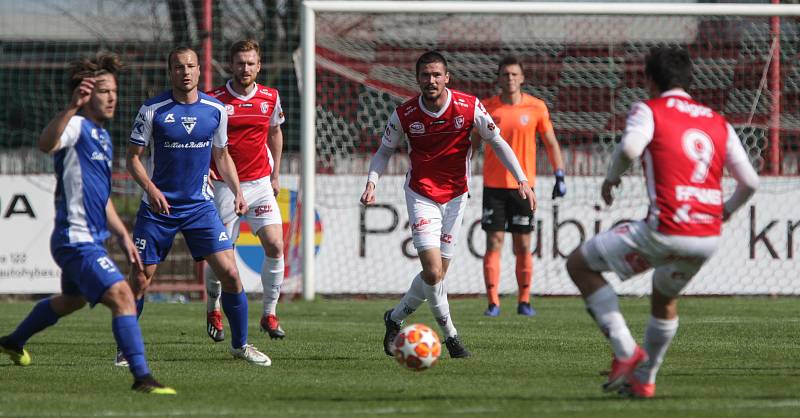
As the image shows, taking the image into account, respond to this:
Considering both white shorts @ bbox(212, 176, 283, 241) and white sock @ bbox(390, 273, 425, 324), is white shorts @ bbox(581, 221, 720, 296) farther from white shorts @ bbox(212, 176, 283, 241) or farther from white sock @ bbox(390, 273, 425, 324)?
white shorts @ bbox(212, 176, 283, 241)

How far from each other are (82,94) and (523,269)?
7.26m

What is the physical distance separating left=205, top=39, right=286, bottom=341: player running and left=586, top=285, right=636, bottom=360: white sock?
13.6ft

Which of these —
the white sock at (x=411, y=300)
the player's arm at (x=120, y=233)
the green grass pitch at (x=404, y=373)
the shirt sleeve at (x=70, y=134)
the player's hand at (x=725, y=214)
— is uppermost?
the shirt sleeve at (x=70, y=134)

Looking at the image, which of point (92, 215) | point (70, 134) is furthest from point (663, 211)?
point (70, 134)

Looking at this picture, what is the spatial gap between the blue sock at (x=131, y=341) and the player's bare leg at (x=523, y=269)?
21.6 ft

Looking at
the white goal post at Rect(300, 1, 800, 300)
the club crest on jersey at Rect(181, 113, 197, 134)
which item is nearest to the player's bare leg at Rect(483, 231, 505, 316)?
the white goal post at Rect(300, 1, 800, 300)

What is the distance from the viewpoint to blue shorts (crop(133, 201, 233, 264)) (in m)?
8.54

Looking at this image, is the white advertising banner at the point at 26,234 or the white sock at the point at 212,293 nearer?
the white sock at the point at 212,293

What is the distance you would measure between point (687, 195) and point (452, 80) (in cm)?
1067

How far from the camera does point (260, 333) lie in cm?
1114

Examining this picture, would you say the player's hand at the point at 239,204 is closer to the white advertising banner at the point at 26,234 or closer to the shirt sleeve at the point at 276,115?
the shirt sleeve at the point at 276,115

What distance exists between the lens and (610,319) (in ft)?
21.8

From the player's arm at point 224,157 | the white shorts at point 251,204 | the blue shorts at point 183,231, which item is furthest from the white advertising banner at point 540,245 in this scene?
the blue shorts at point 183,231

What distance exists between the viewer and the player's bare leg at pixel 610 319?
21.4ft
